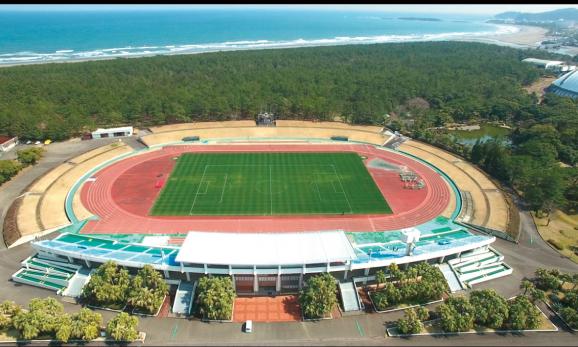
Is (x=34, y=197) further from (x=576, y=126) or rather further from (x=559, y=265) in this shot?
(x=576, y=126)

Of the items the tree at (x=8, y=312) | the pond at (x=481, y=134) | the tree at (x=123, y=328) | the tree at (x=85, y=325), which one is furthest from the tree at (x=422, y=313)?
the pond at (x=481, y=134)

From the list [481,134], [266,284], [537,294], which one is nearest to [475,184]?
[537,294]

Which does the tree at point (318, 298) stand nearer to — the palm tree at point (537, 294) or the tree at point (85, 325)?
the tree at point (85, 325)

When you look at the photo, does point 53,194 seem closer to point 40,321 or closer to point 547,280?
point 40,321

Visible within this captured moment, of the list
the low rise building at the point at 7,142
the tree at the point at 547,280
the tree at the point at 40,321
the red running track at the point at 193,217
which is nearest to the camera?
the tree at the point at 40,321

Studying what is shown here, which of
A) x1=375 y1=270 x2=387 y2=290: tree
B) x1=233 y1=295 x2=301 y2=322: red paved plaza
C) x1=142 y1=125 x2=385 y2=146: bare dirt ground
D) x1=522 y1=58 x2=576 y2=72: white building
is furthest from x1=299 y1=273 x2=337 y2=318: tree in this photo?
x1=522 y1=58 x2=576 y2=72: white building

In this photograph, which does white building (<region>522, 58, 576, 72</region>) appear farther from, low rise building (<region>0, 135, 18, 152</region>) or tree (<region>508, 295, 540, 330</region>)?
low rise building (<region>0, 135, 18, 152</region>)

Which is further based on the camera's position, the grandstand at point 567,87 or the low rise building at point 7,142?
the grandstand at point 567,87
